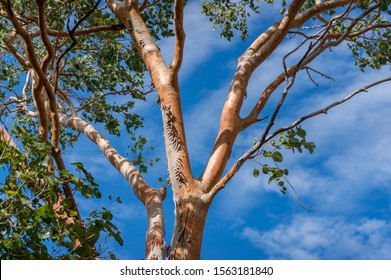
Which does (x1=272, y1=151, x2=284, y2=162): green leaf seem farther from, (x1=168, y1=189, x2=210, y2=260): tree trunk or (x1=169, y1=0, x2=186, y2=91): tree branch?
A: (x1=169, y1=0, x2=186, y2=91): tree branch

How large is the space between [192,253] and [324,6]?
429 centimetres

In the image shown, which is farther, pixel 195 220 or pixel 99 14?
pixel 99 14

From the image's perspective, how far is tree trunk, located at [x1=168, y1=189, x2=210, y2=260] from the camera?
5.23m

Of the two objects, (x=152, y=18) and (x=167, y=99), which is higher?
(x=152, y=18)

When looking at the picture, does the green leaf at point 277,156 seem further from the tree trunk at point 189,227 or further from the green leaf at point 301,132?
the tree trunk at point 189,227

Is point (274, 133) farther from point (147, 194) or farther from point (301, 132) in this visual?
point (147, 194)

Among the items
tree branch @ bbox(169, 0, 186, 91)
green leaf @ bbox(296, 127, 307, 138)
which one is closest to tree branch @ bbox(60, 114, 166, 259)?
tree branch @ bbox(169, 0, 186, 91)

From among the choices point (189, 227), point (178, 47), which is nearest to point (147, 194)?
point (189, 227)

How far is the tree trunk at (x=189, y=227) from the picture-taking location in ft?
17.2

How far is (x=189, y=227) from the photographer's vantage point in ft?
17.4

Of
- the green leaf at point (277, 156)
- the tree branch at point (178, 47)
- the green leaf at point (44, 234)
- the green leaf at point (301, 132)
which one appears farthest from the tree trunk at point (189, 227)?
the tree branch at point (178, 47)

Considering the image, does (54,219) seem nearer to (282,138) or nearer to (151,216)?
(151,216)

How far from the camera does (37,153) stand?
6059 mm

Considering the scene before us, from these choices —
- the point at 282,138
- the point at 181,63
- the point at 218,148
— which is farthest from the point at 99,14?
the point at 282,138
